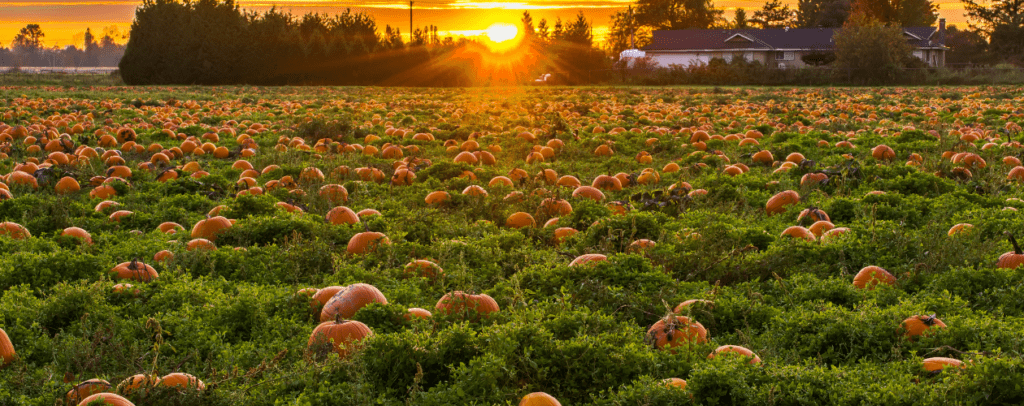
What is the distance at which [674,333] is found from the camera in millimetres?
3553

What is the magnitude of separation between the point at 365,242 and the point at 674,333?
2.55m

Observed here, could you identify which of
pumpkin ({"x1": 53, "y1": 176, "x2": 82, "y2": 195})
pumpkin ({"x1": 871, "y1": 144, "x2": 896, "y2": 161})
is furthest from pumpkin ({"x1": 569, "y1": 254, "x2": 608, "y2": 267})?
pumpkin ({"x1": 871, "y1": 144, "x2": 896, "y2": 161})

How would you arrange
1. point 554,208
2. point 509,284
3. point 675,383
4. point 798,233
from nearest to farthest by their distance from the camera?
point 675,383 → point 509,284 → point 798,233 → point 554,208

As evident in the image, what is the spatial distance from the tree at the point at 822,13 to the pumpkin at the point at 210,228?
88966mm

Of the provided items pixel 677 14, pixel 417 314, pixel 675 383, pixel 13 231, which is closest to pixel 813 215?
pixel 675 383

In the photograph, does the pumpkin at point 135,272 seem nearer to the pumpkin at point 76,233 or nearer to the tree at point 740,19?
the pumpkin at point 76,233

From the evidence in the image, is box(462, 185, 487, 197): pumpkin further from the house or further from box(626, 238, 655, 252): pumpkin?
the house

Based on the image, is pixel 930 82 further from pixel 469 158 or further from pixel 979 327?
pixel 979 327

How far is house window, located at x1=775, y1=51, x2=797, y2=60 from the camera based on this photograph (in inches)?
2936

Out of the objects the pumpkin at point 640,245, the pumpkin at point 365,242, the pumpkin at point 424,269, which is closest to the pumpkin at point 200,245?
the pumpkin at point 365,242

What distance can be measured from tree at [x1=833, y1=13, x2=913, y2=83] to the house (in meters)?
27.1

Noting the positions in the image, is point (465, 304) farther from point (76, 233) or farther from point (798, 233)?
point (76, 233)

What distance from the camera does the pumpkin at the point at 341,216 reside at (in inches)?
238

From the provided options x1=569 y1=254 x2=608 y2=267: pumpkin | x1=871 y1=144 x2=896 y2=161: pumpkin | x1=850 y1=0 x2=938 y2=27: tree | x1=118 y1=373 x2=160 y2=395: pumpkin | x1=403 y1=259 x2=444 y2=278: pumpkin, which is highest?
x1=850 y1=0 x2=938 y2=27: tree
